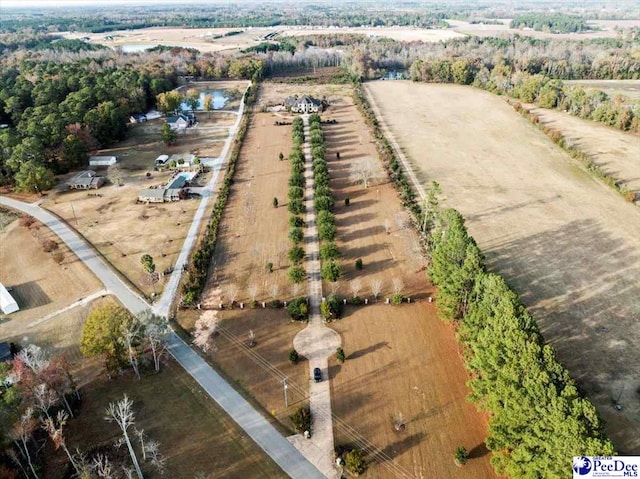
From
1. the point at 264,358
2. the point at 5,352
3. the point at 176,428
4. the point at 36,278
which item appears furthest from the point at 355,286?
the point at 36,278

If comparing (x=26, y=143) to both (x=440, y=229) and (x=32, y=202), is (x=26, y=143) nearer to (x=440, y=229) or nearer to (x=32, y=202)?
(x=32, y=202)

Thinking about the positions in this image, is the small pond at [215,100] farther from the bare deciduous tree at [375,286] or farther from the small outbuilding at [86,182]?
the bare deciduous tree at [375,286]

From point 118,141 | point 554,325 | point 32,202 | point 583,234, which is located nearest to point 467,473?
point 554,325

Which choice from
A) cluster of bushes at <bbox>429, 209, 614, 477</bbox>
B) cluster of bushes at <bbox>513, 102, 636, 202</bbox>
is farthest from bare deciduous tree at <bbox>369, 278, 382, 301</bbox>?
cluster of bushes at <bbox>513, 102, 636, 202</bbox>

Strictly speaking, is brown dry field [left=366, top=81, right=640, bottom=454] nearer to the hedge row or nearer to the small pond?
the hedge row

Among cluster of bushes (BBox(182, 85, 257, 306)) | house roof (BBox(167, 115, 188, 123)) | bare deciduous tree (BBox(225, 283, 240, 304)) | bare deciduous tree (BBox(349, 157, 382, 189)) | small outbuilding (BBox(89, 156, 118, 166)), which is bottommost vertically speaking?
bare deciduous tree (BBox(225, 283, 240, 304))
